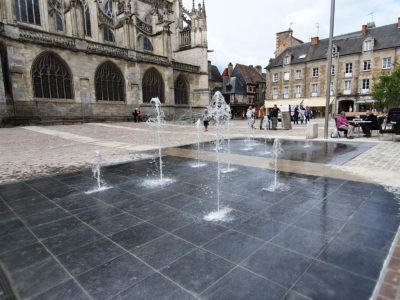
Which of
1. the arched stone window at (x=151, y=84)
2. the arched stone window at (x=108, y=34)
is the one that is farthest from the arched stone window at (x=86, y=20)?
the arched stone window at (x=151, y=84)

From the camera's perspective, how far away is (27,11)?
75.8ft

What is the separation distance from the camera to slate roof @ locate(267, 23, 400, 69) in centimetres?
3384

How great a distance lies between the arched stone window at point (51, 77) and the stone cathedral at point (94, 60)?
0.07m

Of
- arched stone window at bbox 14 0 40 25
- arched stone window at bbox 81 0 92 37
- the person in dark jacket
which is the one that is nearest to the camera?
the person in dark jacket

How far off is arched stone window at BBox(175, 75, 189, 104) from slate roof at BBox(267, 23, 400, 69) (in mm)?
18779

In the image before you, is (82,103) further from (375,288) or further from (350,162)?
(375,288)

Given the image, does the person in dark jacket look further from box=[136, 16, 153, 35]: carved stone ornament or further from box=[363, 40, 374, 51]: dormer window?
box=[363, 40, 374, 51]: dormer window

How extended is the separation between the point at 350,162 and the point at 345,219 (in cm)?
406

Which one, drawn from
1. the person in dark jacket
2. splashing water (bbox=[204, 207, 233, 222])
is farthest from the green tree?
splashing water (bbox=[204, 207, 233, 222])

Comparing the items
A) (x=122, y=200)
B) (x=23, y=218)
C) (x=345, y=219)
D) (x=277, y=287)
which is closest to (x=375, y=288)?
(x=277, y=287)

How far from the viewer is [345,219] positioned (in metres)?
3.37

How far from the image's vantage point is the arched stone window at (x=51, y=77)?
20859 millimetres

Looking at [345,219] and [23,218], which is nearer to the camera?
[345,219]

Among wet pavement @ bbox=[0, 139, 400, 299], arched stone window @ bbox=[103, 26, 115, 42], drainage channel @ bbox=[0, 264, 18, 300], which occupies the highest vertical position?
arched stone window @ bbox=[103, 26, 115, 42]
